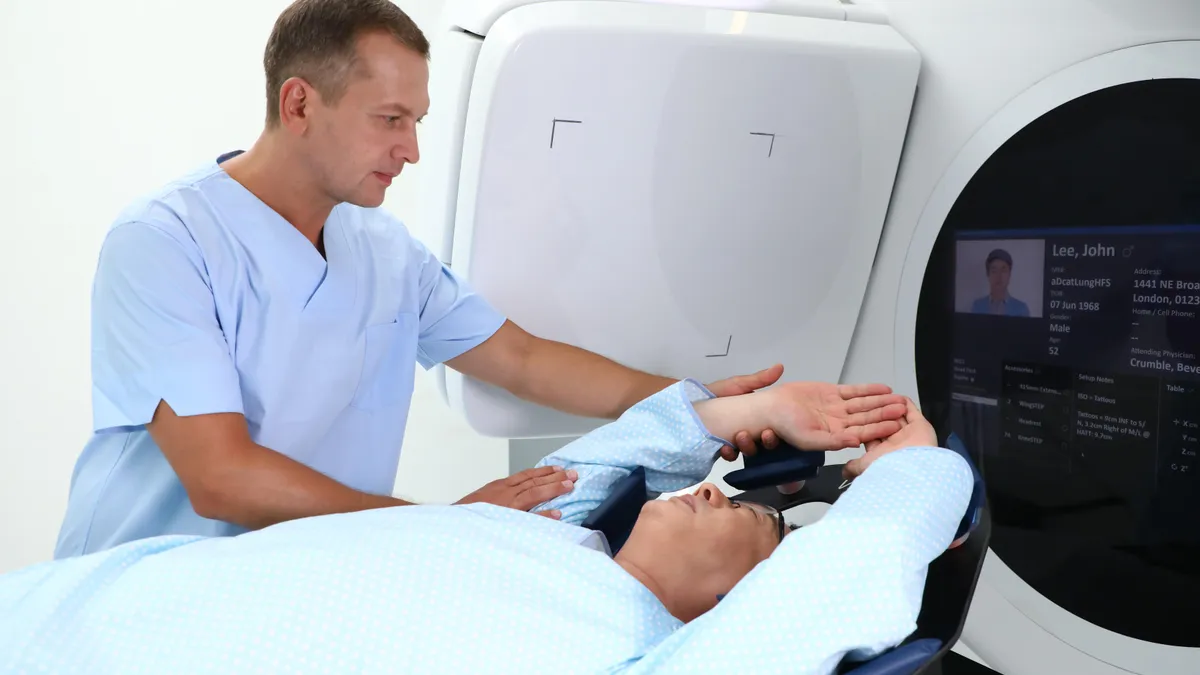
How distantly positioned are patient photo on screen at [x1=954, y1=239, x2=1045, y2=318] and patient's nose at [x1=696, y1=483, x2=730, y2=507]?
0.52 m

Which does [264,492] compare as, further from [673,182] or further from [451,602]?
[673,182]

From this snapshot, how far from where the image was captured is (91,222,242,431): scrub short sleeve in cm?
113

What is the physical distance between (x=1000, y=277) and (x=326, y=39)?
0.95m

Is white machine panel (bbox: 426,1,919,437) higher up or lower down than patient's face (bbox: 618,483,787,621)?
higher up

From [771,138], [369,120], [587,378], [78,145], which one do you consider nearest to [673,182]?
[771,138]

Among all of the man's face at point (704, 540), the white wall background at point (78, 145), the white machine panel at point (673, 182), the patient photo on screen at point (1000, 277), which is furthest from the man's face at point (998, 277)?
the white wall background at point (78, 145)

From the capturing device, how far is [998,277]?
1410 mm

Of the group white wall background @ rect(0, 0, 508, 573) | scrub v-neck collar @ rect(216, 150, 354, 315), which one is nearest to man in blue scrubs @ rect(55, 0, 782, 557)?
scrub v-neck collar @ rect(216, 150, 354, 315)

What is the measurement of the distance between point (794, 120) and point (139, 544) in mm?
975

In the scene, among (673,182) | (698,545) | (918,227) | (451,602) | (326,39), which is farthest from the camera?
(918,227)

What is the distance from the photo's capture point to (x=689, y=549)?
1.10 m

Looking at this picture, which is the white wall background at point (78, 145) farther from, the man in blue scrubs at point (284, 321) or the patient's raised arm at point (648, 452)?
the patient's raised arm at point (648, 452)

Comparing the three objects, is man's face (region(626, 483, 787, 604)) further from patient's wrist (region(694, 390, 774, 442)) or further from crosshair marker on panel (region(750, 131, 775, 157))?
crosshair marker on panel (region(750, 131, 775, 157))

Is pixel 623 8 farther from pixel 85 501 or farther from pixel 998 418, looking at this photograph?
pixel 85 501
